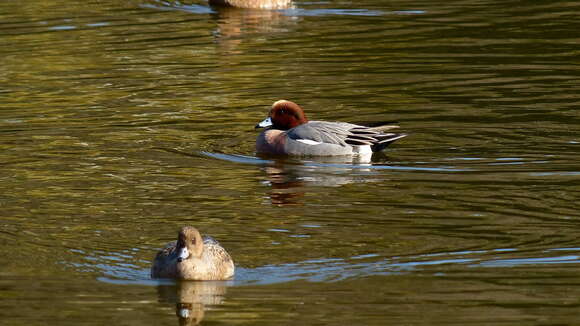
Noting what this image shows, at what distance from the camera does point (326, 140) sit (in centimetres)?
1541

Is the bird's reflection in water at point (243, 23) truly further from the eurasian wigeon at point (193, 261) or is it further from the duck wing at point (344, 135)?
the eurasian wigeon at point (193, 261)

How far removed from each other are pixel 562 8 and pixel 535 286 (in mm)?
15964

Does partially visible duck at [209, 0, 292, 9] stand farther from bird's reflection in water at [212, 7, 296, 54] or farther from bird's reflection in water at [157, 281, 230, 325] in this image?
bird's reflection in water at [157, 281, 230, 325]

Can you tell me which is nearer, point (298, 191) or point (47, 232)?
point (47, 232)

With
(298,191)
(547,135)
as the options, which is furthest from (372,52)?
→ (298,191)

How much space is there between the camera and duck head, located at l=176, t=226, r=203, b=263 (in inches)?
392

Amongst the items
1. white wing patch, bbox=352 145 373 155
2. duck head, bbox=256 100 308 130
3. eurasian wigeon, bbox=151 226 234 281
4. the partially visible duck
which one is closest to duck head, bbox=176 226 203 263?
eurasian wigeon, bbox=151 226 234 281

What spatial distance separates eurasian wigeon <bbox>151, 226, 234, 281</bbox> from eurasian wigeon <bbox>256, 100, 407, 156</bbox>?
5306 millimetres

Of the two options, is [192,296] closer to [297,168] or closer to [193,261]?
[193,261]

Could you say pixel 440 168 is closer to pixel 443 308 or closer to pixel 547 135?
pixel 547 135

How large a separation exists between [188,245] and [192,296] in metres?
0.38

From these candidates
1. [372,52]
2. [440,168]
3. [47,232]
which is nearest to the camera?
[47,232]

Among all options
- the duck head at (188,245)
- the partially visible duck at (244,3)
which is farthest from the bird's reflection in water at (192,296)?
the partially visible duck at (244,3)

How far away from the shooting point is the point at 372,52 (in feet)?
70.2
